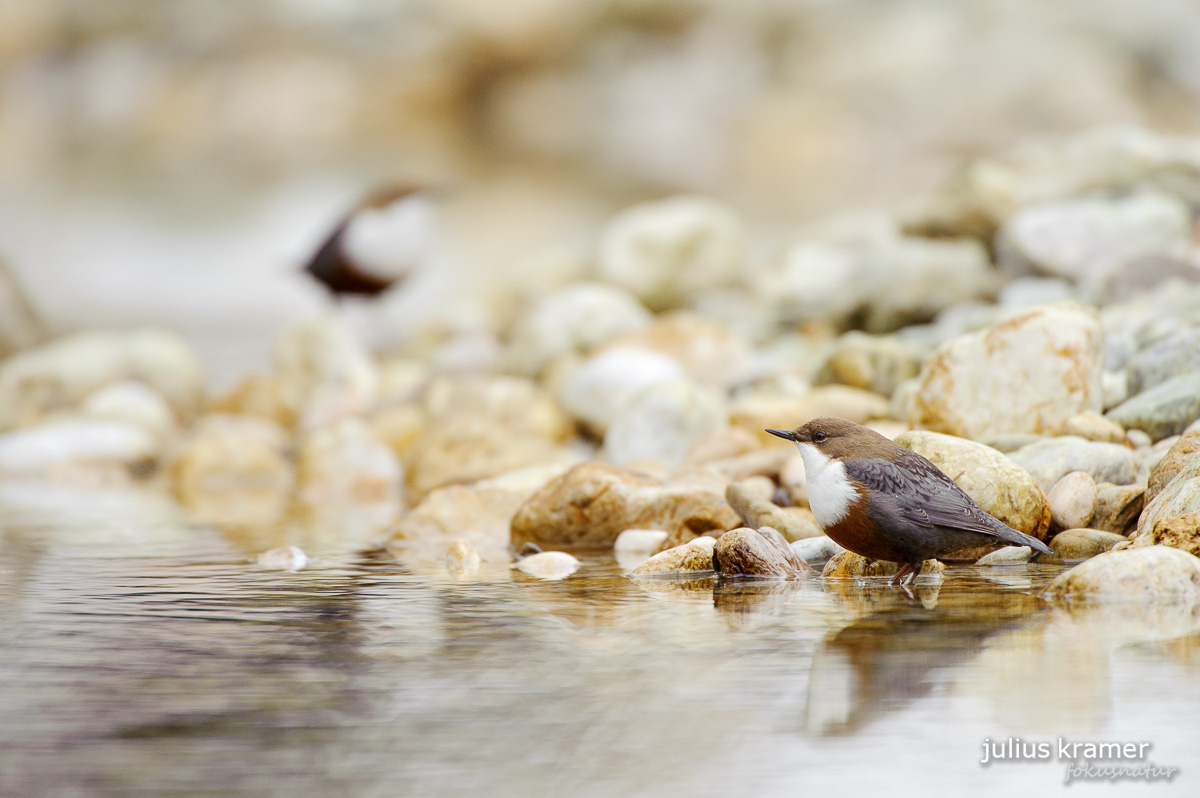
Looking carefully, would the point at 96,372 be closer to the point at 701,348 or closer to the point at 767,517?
the point at 701,348

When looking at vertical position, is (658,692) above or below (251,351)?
below

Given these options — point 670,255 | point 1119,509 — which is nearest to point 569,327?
point 670,255

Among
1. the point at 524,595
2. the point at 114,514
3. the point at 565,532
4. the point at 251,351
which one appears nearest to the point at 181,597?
the point at 524,595

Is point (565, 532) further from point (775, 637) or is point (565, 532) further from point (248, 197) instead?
point (248, 197)

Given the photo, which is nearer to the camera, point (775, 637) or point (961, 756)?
point (961, 756)

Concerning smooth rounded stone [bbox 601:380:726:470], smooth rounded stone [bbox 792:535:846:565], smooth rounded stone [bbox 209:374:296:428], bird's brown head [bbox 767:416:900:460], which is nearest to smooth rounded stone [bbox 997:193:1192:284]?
smooth rounded stone [bbox 601:380:726:470]

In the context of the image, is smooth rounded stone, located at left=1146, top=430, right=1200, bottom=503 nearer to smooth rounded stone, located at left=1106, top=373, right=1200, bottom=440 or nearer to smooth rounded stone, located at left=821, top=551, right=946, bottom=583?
smooth rounded stone, located at left=821, top=551, right=946, bottom=583
